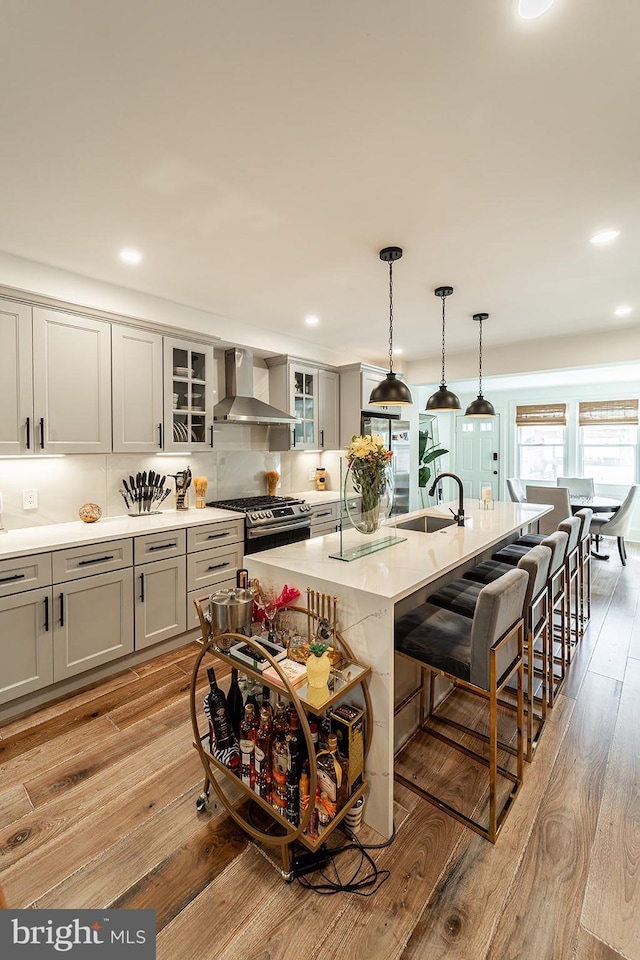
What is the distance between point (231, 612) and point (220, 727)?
506 millimetres

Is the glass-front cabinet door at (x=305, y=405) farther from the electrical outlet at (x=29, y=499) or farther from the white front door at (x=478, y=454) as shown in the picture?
the white front door at (x=478, y=454)

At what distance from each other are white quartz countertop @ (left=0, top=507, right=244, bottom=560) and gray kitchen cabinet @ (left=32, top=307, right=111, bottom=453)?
1.80 feet

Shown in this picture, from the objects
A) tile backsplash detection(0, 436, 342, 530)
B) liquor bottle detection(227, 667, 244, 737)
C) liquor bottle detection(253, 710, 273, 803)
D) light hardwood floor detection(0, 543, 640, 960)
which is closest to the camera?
light hardwood floor detection(0, 543, 640, 960)

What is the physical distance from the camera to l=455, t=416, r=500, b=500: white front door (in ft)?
26.0

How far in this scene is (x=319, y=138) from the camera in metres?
1.65

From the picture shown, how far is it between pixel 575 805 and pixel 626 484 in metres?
6.36

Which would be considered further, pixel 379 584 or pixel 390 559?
pixel 390 559

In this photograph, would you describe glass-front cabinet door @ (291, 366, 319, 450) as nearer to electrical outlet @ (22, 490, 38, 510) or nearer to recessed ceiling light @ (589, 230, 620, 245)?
electrical outlet @ (22, 490, 38, 510)

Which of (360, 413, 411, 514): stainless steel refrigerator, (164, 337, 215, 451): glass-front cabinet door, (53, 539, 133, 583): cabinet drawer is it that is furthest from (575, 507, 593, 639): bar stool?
(53, 539, 133, 583): cabinet drawer

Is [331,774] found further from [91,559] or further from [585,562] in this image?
[585,562]

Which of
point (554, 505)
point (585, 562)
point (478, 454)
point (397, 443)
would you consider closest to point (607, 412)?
point (478, 454)

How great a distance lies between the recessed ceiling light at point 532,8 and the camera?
1.12 metres

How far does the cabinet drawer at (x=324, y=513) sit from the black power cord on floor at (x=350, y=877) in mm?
2906

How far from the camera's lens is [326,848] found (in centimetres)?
158
